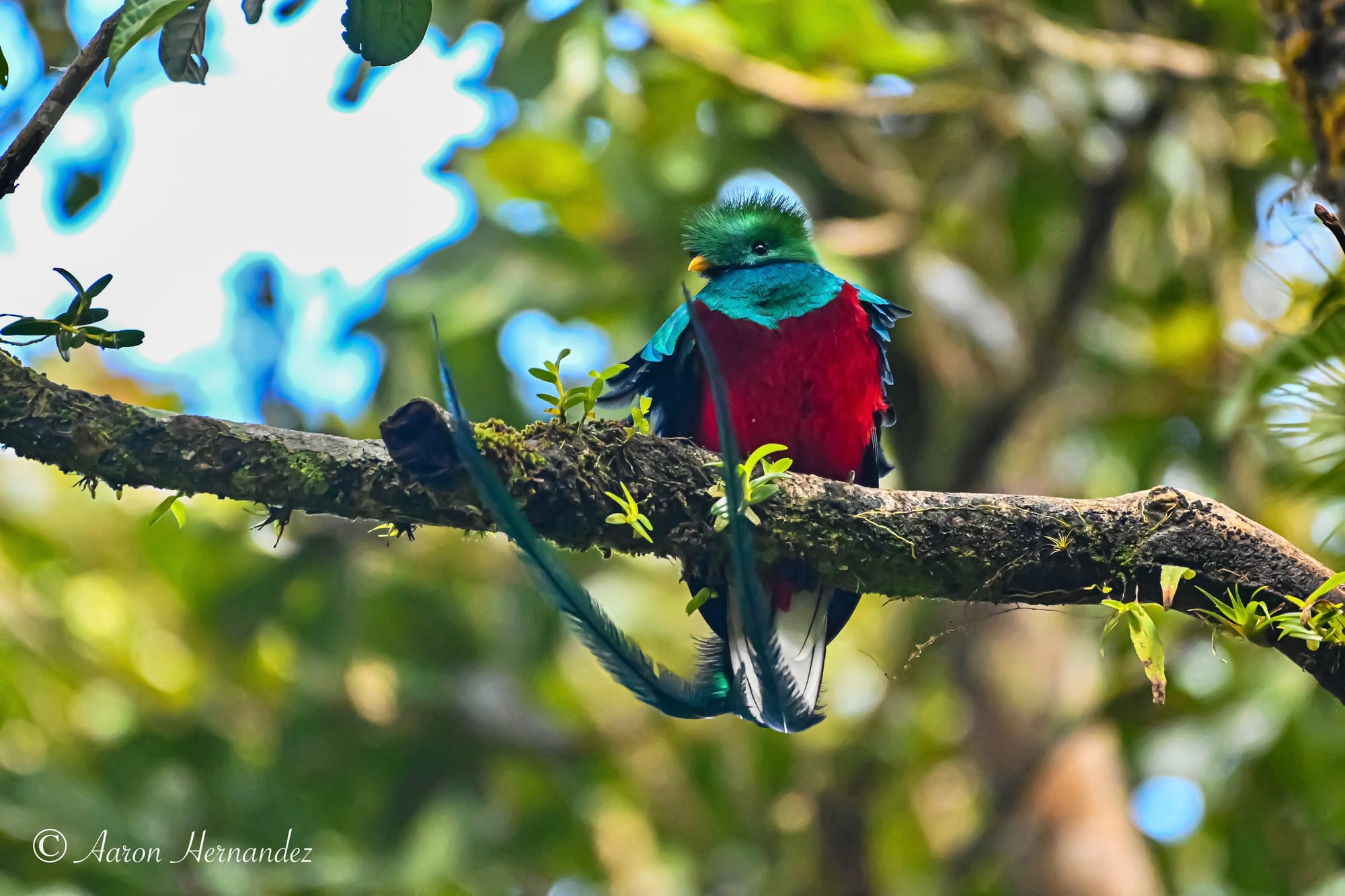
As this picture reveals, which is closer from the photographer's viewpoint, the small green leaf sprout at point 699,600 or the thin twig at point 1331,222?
the thin twig at point 1331,222

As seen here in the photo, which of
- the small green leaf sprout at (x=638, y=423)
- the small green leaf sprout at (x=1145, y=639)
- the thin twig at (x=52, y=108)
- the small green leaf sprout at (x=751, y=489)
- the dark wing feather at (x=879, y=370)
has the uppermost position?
the thin twig at (x=52, y=108)

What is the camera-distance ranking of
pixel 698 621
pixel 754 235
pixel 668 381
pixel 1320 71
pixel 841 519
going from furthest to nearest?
pixel 698 621 → pixel 754 235 → pixel 668 381 → pixel 1320 71 → pixel 841 519

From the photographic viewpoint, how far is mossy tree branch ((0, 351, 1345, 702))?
2.20 m

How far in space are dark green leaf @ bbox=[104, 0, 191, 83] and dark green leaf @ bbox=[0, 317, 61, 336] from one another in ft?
1.52

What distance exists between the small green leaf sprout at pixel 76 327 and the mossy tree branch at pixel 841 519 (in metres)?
0.09

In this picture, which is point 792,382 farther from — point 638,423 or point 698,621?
point 698,621

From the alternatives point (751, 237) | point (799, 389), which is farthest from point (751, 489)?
point (751, 237)

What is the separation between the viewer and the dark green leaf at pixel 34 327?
2102 mm

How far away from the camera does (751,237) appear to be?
12.6ft

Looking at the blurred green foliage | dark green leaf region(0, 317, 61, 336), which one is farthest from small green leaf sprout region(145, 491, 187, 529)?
the blurred green foliage

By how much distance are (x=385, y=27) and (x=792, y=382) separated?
163 cm

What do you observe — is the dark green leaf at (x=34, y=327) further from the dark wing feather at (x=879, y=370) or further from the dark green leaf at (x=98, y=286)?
the dark wing feather at (x=879, y=370)

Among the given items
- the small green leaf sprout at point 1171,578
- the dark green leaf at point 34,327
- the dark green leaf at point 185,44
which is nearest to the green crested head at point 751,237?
the small green leaf sprout at point 1171,578

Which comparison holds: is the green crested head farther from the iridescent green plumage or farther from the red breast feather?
the red breast feather
